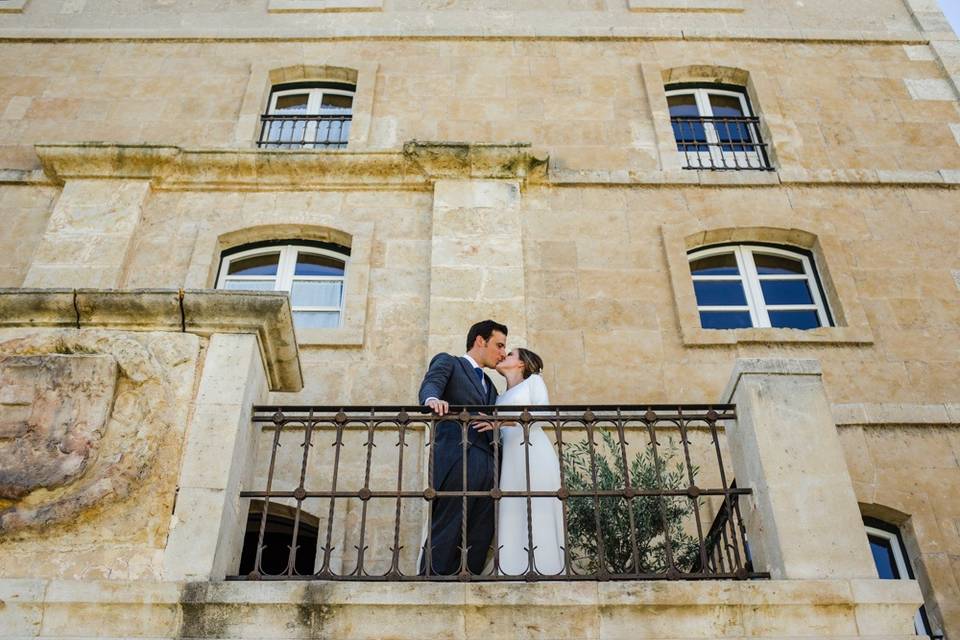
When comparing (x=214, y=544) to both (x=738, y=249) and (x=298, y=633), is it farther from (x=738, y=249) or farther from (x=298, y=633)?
(x=738, y=249)

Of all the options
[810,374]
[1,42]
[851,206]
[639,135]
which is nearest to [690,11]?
[639,135]

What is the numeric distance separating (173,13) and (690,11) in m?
6.65

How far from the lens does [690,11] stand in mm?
11625

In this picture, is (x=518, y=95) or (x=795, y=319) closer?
(x=795, y=319)

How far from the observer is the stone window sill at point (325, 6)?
1174cm

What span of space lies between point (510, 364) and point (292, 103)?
6.07m

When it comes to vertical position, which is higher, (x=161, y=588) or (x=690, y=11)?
(x=690, y=11)

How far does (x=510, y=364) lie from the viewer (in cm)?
632

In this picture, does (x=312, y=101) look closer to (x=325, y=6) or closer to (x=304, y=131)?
(x=304, y=131)

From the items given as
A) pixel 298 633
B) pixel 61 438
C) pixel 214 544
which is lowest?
pixel 298 633

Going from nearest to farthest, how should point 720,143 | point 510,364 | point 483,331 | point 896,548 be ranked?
point 483,331, point 510,364, point 896,548, point 720,143

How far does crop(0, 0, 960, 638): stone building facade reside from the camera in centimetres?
435

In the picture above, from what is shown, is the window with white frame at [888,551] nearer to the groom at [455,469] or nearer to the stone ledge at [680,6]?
the groom at [455,469]

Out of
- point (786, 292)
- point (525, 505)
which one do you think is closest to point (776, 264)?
point (786, 292)
